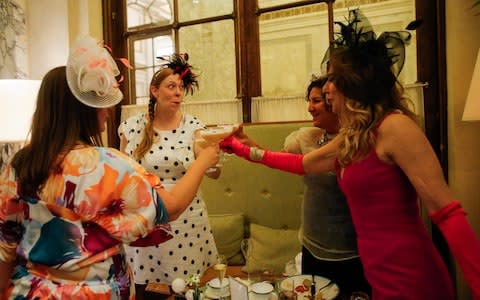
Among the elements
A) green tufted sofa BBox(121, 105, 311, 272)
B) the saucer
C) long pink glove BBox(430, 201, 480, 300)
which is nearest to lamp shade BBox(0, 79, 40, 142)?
green tufted sofa BBox(121, 105, 311, 272)

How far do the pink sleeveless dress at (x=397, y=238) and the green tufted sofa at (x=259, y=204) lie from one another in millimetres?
1230

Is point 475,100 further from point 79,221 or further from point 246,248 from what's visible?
point 79,221

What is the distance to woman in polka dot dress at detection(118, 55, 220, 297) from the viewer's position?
2.02 metres

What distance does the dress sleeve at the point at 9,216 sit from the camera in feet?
3.46

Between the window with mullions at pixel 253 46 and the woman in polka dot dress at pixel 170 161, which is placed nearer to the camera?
the woman in polka dot dress at pixel 170 161

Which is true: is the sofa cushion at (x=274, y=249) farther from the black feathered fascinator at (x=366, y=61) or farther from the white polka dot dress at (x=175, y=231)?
the black feathered fascinator at (x=366, y=61)

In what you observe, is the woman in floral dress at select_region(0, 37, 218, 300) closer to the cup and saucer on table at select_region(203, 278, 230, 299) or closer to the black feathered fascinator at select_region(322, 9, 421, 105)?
the cup and saucer on table at select_region(203, 278, 230, 299)

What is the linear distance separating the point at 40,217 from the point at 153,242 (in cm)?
37

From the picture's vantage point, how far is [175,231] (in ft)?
6.70

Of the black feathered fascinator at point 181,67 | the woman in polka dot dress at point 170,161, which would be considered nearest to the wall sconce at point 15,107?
the woman in polka dot dress at point 170,161

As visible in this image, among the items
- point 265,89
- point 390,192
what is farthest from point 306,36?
point 390,192

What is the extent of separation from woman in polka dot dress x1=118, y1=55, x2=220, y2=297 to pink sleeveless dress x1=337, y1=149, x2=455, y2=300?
979 mm

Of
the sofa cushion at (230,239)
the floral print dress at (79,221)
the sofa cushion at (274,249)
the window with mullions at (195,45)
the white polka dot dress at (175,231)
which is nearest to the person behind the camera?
the floral print dress at (79,221)

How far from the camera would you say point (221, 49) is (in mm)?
2986
